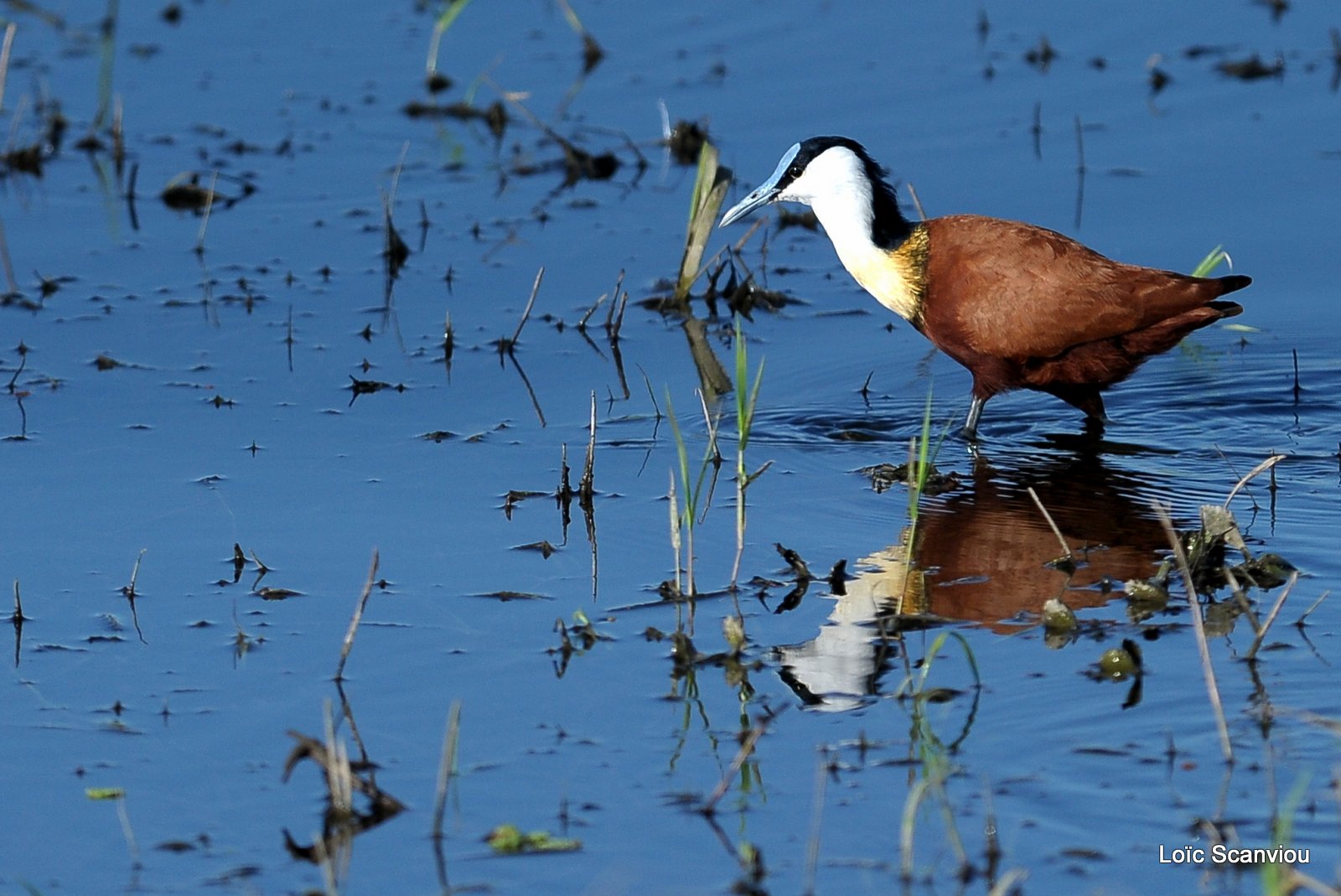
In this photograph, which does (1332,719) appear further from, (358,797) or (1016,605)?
(358,797)

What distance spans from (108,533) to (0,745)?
1.42 metres

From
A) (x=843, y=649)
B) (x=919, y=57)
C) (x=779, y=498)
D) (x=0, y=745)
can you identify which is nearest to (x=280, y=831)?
(x=0, y=745)

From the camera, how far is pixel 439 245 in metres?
8.87

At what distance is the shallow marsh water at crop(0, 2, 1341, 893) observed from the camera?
4059mm

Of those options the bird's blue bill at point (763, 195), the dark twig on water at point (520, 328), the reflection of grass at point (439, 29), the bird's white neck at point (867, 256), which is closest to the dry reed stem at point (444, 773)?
the bird's white neck at point (867, 256)

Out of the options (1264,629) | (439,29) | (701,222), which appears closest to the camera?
(1264,629)

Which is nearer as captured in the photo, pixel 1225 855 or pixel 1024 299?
pixel 1225 855

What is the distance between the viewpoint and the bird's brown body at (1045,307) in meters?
6.66

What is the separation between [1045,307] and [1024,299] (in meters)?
0.08

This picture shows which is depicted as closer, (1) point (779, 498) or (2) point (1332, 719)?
(2) point (1332, 719)

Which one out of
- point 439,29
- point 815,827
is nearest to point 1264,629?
point 815,827

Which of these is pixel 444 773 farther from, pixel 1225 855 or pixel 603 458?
pixel 603 458

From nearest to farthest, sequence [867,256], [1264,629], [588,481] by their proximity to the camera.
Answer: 1. [1264,629]
2. [588,481]
3. [867,256]

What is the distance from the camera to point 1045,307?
6.74m
